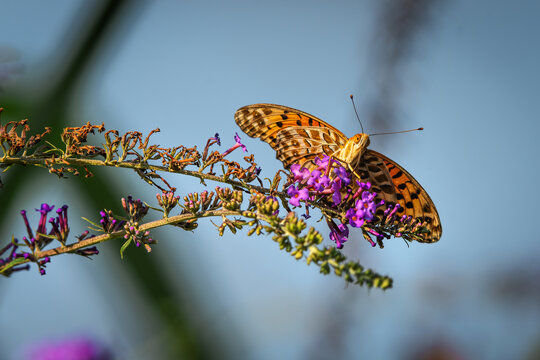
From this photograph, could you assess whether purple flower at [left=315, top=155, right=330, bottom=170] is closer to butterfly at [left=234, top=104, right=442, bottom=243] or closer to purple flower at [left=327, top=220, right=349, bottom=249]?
butterfly at [left=234, top=104, right=442, bottom=243]

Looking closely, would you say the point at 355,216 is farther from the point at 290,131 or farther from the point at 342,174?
the point at 290,131

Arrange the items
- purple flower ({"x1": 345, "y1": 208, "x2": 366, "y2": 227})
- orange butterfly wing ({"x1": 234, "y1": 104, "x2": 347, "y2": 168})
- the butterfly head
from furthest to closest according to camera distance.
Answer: orange butterfly wing ({"x1": 234, "y1": 104, "x2": 347, "y2": 168}) → the butterfly head → purple flower ({"x1": 345, "y1": 208, "x2": 366, "y2": 227})

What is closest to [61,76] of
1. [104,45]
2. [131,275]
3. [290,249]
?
[104,45]

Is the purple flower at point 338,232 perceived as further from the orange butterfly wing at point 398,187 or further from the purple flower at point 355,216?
the orange butterfly wing at point 398,187

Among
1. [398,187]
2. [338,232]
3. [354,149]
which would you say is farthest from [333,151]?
[338,232]

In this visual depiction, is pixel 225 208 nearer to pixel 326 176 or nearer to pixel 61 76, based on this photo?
pixel 326 176

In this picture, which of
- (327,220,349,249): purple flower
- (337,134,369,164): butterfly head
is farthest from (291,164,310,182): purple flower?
(337,134,369,164): butterfly head
